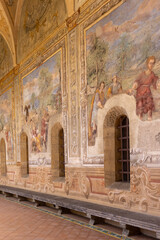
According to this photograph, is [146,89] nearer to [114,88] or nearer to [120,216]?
[114,88]

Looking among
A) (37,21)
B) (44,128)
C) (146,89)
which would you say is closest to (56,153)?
(44,128)

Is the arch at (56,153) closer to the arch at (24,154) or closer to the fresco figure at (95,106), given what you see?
the fresco figure at (95,106)

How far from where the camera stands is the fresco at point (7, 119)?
15.9 meters

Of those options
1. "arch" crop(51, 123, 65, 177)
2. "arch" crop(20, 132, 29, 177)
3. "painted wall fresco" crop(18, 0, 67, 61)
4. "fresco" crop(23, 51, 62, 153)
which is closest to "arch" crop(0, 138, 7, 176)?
"arch" crop(20, 132, 29, 177)

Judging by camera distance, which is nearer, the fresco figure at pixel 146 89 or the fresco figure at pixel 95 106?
the fresco figure at pixel 146 89

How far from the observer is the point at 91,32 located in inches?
339

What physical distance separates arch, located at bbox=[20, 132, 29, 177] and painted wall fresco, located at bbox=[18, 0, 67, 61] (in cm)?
408

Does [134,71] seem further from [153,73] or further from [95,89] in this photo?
[95,89]

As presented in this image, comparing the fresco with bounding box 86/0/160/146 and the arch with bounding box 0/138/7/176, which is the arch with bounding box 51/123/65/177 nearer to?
the fresco with bounding box 86/0/160/146

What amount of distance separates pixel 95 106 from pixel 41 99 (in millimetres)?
4182

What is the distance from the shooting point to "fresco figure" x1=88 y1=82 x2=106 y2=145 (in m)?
8.06

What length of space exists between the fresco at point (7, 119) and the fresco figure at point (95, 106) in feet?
27.7

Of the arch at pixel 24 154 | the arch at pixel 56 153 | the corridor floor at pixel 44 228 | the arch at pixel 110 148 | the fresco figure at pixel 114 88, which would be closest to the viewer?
the corridor floor at pixel 44 228

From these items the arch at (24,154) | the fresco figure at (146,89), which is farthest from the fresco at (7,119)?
the fresco figure at (146,89)
